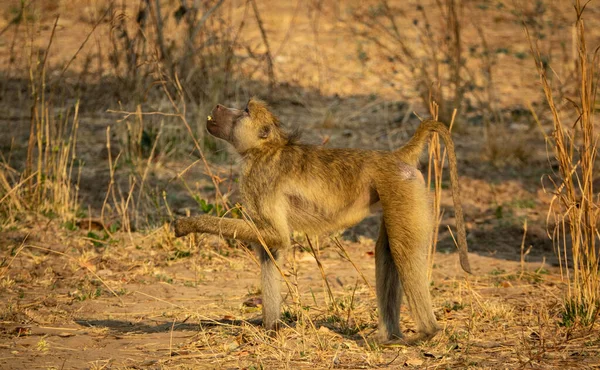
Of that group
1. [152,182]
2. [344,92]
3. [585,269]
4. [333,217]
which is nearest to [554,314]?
[585,269]

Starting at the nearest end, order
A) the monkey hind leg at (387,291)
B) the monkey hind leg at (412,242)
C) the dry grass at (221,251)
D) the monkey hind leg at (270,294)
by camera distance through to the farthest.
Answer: the monkey hind leg at (412,242)
the dry grass at (221,251)
the monkey hind leg at (387,291)
the monkey hind leg at (270,294)

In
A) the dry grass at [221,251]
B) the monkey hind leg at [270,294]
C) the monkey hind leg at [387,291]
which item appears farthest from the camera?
the monkey hind leg at [270,294]

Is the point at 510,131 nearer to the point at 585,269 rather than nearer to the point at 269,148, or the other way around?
the point at 585,269

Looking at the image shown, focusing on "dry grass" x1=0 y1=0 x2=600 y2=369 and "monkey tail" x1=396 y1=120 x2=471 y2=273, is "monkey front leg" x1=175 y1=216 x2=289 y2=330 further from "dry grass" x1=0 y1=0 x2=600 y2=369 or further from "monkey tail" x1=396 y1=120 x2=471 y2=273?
"monkey tail" x1=396 y1=120 x2=471 y2=273

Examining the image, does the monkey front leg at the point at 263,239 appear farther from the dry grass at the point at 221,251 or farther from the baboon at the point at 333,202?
the dry grass at the point at 221,251

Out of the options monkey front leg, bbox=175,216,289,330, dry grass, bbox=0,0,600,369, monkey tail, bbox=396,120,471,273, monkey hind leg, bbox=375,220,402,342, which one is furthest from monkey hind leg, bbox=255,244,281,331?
monkey tail, bbox=396,120,471,273

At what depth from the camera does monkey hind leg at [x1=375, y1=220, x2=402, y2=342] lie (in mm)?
4578

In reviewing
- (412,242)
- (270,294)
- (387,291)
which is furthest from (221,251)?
(412,242)

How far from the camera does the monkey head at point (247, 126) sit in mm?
4797

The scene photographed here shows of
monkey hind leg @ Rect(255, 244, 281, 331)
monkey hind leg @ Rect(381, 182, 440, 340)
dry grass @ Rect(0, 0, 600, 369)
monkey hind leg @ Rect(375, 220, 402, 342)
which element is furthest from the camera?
monkey hind leg @ Rect(255, 244, 281, 331)

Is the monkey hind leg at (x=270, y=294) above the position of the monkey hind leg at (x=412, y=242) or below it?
below

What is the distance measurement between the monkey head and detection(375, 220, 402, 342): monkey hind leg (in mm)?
851

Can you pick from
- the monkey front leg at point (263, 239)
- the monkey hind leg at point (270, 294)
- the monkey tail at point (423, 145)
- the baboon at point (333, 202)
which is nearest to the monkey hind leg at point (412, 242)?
the baboon at point (333, 202)

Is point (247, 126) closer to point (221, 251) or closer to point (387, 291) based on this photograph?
point (387, 291)
